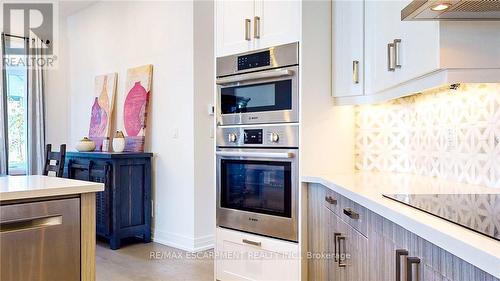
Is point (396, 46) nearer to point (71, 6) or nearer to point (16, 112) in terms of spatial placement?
point (71, 6)

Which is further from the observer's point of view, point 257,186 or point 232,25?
point 232,25

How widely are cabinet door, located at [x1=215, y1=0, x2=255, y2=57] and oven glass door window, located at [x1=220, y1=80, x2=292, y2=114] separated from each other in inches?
10.9

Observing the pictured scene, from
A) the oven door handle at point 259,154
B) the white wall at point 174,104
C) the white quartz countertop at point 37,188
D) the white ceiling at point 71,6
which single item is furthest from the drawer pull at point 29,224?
the white ceiling at point 71,6

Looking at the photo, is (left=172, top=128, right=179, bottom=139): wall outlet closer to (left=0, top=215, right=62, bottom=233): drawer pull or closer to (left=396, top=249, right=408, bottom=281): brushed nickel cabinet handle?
(left=0, top=215, right=62, bottom=233): drawer pull

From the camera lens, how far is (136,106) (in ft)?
14.5

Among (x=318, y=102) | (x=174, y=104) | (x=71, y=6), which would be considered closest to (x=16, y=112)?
(x=71, y=6)

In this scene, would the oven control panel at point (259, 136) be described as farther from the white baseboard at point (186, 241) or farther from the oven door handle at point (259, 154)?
the white baseboard at point (186, 241)

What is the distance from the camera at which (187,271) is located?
3213 mm

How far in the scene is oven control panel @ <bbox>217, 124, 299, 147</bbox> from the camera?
243cm

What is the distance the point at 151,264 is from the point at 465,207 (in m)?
2.84

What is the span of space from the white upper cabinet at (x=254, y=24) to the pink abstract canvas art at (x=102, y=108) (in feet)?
7.94

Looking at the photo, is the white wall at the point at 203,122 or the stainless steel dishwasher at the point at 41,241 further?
the white wall at the point at 203,122

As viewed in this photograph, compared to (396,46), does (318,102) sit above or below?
below

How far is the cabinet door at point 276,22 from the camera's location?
7.85 ft
